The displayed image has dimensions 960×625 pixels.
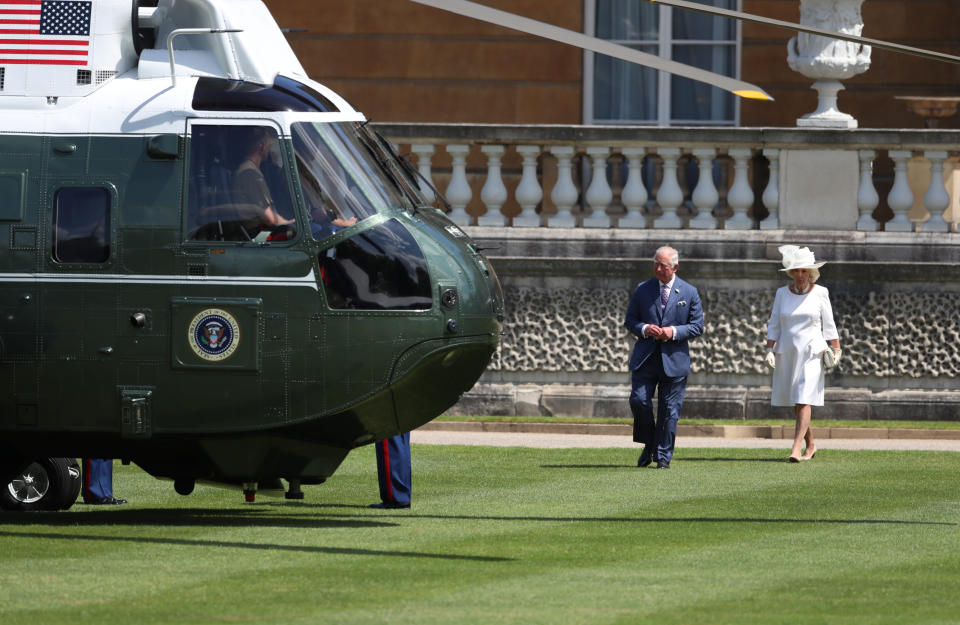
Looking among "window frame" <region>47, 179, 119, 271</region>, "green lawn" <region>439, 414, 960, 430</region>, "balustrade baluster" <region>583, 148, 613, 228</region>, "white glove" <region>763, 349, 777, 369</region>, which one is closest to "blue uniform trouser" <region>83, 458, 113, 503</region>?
"window frame" <region>47, 179, 119, 271</region>

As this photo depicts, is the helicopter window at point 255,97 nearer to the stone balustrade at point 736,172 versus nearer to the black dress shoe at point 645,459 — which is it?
the black dress shoe at point 645,459

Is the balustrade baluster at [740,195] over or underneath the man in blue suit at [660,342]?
over

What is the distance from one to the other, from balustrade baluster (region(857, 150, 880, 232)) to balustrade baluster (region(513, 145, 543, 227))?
3.11 m

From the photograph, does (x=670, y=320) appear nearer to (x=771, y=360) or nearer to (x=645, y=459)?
(x=771, y=360)

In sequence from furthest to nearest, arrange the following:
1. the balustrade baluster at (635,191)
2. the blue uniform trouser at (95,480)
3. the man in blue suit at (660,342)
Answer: the balustrade baluster at (635,191)
the man in blue suit at (660,342)
the blue uniform trouser at (95,480)

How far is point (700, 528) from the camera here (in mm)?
12562

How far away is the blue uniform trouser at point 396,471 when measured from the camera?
13578mm

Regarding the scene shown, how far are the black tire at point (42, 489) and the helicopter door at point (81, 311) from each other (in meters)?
1.39

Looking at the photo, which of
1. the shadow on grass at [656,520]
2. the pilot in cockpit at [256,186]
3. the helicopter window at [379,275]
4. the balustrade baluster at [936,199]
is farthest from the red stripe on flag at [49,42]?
the balustrade baluster at [936,199]

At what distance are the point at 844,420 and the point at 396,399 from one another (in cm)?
936

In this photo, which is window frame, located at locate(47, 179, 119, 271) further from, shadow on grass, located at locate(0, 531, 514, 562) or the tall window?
the tall window

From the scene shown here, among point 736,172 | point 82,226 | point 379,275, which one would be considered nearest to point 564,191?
point 736,172

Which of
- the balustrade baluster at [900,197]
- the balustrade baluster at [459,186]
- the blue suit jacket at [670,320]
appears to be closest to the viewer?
the blue suit jacket at [670,320]

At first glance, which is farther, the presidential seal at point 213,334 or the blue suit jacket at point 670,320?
the blue suit jacket at point 670,320
